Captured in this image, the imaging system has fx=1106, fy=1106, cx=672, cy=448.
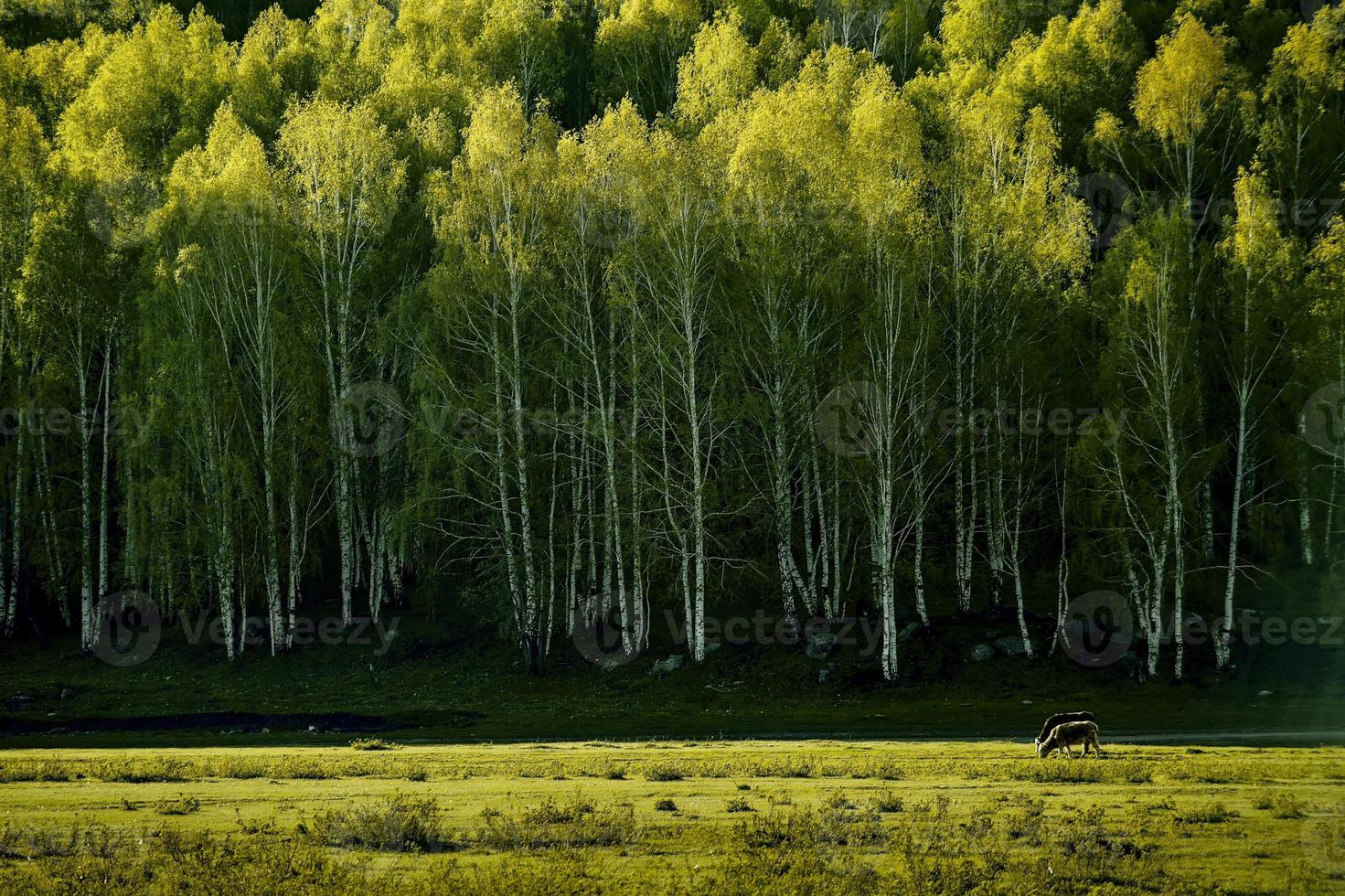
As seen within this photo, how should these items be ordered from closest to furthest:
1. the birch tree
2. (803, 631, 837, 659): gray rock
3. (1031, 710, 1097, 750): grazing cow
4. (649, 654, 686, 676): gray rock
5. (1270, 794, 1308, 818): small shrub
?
(1270, 794, 1308, 818): small shrub
(1031, 710, 1097, 750): grazing cow
(803, 631, 837, 659): gray rock
(649, 654, 686, 676): gray rock
the birch tree

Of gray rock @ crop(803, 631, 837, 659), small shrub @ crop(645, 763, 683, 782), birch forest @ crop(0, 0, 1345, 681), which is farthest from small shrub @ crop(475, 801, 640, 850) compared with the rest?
gray rock @ crop(803, 631, 837, 659)

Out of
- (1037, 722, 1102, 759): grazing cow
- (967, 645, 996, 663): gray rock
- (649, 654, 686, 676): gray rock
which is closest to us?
(1037, 722, 1102, 759): grazing cow

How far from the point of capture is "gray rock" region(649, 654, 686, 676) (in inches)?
1490

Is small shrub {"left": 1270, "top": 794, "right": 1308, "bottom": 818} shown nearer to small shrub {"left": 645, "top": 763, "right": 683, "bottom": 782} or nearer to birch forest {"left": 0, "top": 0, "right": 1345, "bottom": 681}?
small shrub {"left": 645, "top": 763, "right": 683, "bottom": 782}

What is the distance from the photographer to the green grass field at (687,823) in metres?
12.5

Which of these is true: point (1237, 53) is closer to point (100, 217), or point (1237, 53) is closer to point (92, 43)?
point (100, 217)

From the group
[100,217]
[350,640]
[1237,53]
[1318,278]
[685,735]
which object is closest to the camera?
[685,735]

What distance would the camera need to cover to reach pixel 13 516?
44750mm

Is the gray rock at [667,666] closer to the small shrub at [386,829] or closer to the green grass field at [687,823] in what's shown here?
the green grass field at [687,823]

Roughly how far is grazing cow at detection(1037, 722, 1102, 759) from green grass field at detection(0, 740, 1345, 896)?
0.41 metres

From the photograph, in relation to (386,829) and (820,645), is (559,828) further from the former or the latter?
(820,645)

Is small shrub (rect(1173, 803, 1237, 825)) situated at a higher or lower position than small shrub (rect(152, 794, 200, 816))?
lower

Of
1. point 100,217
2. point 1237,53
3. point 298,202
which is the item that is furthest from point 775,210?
point 1237,53

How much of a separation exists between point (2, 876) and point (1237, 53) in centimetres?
7092
